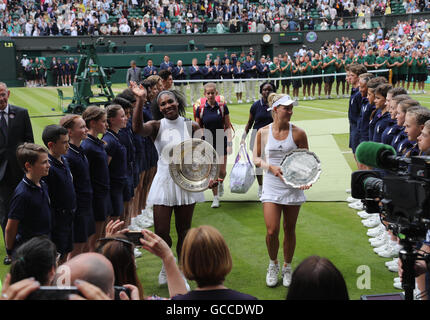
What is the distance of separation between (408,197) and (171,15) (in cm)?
3712

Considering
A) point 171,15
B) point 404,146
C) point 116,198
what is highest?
point 171,15

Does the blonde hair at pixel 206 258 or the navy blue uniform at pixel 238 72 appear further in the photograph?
the navy blue uniform at pixel 238 72

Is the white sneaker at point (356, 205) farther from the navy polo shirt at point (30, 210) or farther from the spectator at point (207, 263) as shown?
the spectator at point (207, 263)

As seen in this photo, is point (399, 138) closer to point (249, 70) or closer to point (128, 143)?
point (128, 143)

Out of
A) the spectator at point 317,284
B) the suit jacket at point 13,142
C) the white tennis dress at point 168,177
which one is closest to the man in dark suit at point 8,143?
the suit jacket at point 13,142

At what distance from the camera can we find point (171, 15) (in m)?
38.2

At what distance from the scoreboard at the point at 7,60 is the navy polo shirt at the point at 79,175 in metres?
28.9

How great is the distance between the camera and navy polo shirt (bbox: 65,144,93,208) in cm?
524

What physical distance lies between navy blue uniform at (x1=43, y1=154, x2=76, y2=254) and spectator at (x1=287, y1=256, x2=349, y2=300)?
300cm

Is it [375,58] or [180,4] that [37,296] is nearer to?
[375,58]

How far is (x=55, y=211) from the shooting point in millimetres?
4891

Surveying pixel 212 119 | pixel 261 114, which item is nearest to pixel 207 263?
pixel 212 119

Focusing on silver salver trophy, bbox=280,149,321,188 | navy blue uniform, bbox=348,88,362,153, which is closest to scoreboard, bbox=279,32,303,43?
navy blue uniform, bbox=348,88,362,153

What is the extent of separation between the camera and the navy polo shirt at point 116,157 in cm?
617
